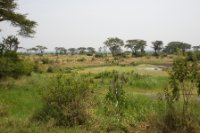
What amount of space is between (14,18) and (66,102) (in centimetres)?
1947

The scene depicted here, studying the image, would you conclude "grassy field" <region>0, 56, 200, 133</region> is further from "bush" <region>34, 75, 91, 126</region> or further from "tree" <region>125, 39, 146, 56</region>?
"tree" <region>125, 39, 146, 56</region>

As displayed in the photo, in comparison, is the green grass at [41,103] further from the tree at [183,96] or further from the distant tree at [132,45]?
the distant tree at [132,45]

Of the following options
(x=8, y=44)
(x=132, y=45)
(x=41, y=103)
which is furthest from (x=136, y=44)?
(x=41, y=103)

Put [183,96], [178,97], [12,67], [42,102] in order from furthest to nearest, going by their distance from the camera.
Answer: [12,67]
[42,102]
[178,97]
[183,96]

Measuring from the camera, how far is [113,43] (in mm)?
117000

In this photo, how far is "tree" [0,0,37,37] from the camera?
28203mm

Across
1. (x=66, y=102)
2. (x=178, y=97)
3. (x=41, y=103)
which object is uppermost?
(x=178, y=97)

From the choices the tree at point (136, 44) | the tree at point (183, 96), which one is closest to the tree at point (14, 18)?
the tree at point (183, 96)

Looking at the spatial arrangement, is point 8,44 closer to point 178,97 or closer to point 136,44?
point 178,97

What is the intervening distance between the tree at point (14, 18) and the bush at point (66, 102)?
18.0 m

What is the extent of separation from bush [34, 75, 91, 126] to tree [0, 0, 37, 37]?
18.0m

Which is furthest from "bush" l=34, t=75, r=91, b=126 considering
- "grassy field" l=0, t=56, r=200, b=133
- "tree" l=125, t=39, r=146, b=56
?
"tree" l=125, t=39, r=146, b=56

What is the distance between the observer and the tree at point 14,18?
92.5 feet

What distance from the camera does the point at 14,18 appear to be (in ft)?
93.7
